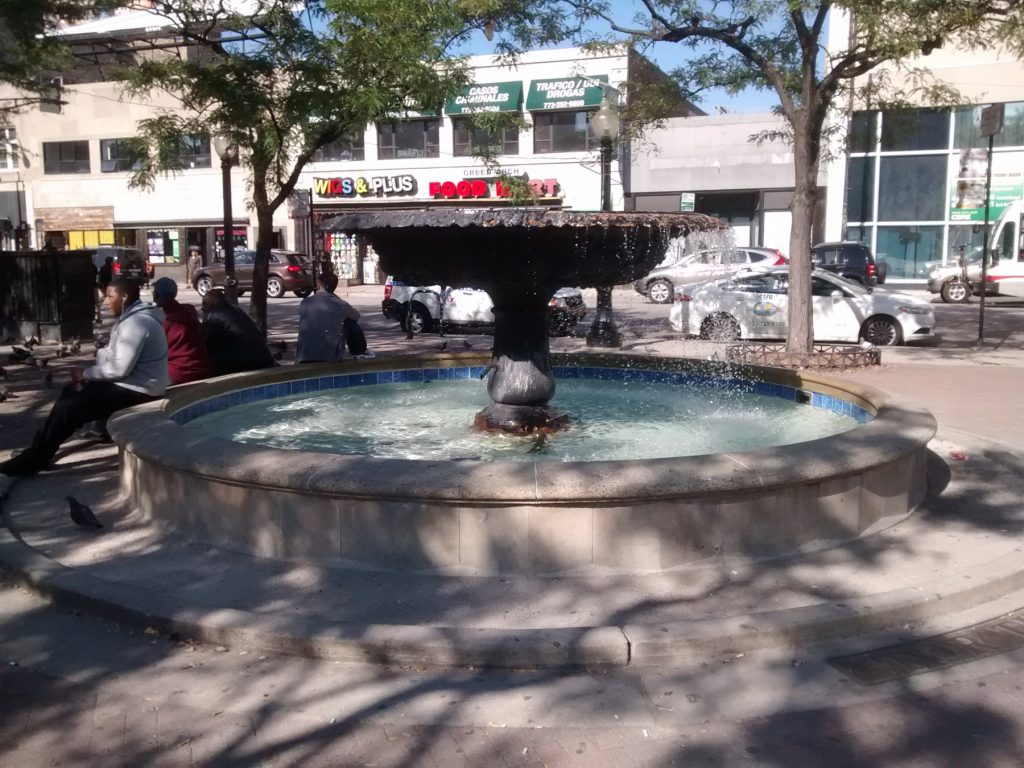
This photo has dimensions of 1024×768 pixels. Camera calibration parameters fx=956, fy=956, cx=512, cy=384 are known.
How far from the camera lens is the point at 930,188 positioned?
32.4 meters

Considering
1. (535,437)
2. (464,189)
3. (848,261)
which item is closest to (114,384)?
(535,437)

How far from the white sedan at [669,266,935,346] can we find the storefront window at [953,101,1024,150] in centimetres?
1758

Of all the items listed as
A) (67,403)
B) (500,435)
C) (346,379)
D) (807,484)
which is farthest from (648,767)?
(346,379)

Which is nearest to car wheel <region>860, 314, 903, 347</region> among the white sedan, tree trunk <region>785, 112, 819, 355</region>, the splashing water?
the white sedan

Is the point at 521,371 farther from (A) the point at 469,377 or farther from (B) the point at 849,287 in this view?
(B) the point at 849,287

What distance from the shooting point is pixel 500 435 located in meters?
7.51

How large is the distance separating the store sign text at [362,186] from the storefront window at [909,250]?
17.9 meters

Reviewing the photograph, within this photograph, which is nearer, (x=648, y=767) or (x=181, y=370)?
(x=648, y=767)

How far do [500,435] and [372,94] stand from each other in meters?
5.59

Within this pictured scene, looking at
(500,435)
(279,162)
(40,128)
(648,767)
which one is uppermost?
(40,128)

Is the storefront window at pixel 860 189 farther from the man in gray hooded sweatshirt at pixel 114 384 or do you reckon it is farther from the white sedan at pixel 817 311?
the man in gray hooded sweatshirt at pixel 114 384

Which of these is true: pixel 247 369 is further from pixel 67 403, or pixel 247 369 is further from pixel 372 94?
pixel 372 94

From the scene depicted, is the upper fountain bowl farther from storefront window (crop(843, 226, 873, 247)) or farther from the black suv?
storefront window (crop(843, 226, 873, 247))

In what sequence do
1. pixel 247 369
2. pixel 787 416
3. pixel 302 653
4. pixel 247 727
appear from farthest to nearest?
pixel 247 369
pixel 787 416
pixel 302 653
pixel 247 727
